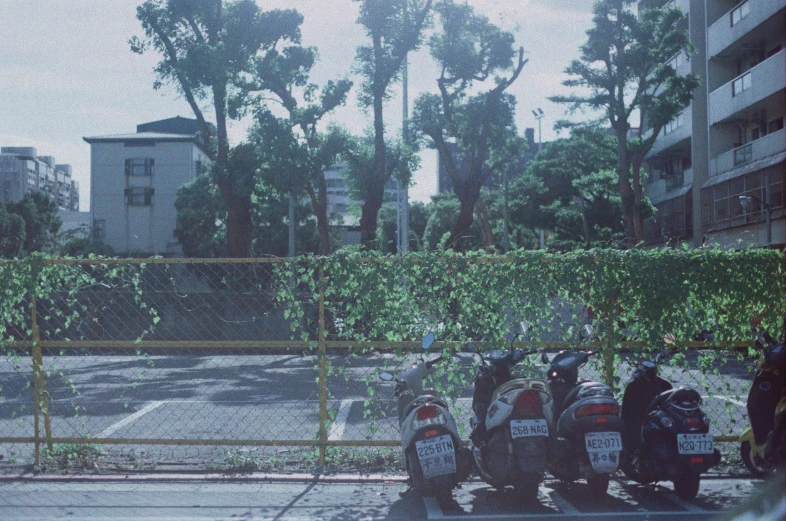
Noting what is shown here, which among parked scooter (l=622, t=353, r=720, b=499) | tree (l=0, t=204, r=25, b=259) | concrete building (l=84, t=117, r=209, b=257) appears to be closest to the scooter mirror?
parked scooter (l=622, t=353, r=720, b=499)

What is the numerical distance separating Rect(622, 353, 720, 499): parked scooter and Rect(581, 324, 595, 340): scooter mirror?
52 cm

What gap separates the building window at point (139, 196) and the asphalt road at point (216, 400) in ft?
164

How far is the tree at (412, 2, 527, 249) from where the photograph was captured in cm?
2556

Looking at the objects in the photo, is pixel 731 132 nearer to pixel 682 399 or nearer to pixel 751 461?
pixel 751 461

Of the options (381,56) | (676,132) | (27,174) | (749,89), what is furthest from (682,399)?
(27,174)

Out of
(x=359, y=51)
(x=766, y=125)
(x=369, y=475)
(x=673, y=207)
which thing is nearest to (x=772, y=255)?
(x=369, y=475)

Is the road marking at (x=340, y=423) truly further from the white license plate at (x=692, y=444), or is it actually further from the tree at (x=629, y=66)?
the tree at (x=629, y=66)

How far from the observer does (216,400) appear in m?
10.8

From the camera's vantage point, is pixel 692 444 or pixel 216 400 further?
pixel 216 400

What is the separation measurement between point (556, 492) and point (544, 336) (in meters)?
1.36

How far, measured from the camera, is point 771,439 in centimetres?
566

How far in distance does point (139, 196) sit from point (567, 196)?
33142mm

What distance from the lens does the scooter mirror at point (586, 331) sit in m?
6.67

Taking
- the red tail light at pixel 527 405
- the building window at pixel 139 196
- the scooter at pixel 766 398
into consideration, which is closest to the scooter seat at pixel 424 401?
the red tail light at pixel 527 405
